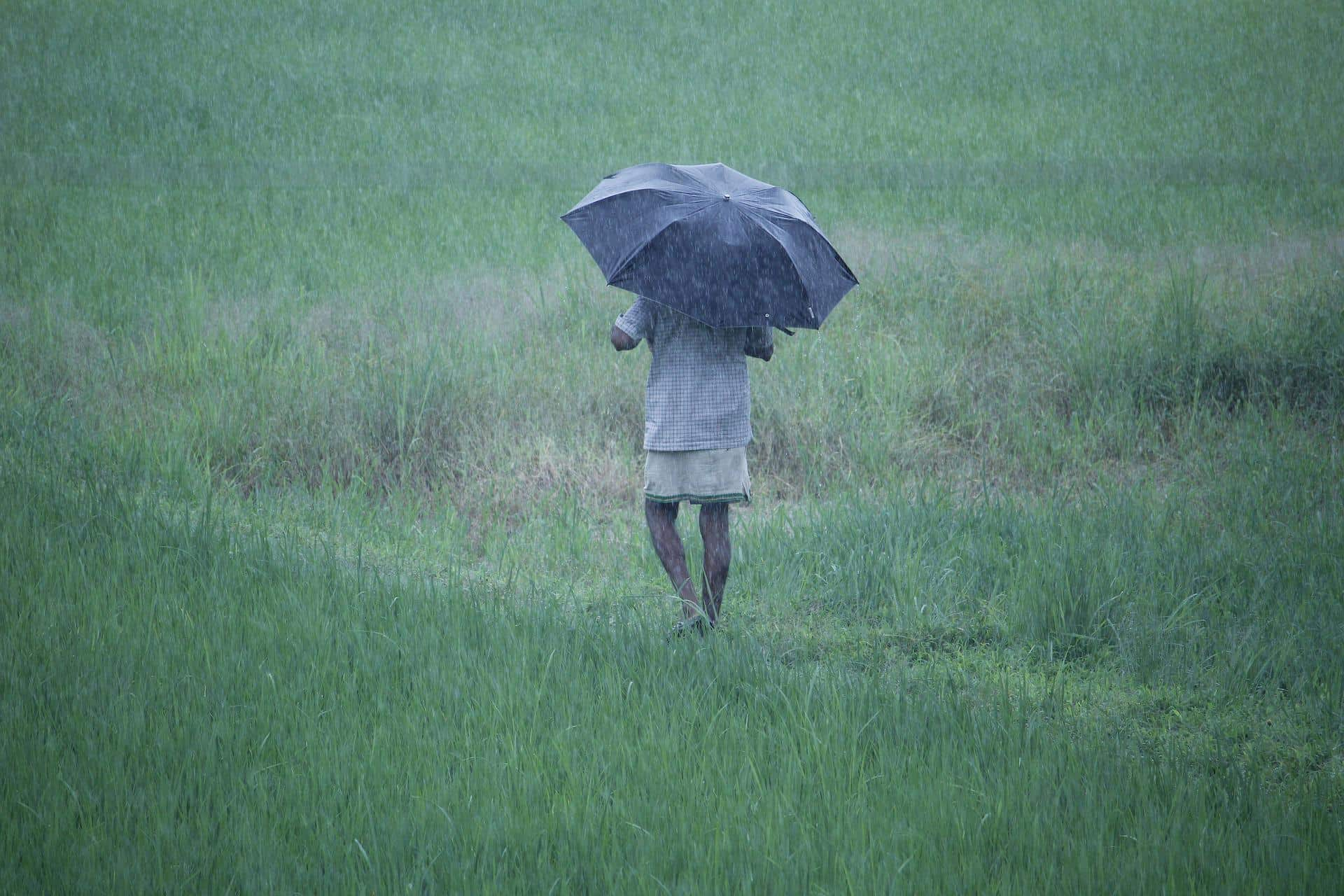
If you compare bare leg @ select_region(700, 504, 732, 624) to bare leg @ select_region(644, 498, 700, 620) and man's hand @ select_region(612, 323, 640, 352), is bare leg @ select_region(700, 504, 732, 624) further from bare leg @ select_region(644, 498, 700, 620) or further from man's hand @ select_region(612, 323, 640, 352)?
man's hand @ select_region(612, 323, 640, 352)

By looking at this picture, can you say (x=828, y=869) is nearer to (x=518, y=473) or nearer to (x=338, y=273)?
(x=518, y=473)

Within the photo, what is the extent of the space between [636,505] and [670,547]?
191cm

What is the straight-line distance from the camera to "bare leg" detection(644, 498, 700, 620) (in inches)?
159

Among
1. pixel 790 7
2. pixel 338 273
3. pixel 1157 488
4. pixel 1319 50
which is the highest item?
pixel 790 7

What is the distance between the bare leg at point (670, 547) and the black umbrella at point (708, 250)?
80cm

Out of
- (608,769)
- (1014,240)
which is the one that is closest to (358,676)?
(608,769)

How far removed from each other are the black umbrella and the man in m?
0.19

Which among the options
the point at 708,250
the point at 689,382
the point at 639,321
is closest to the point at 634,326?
the point at 639,321

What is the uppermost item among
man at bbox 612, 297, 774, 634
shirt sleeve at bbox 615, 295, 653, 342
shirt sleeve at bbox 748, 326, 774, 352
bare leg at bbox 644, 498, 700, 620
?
shirt sleeve at bbox 615, 295, 653, 342

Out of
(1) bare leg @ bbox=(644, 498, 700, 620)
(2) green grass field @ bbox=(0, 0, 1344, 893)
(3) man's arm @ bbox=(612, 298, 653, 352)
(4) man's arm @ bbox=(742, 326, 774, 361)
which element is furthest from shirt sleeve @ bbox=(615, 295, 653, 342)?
(2) green grass field @ bbox=(0, 0, 1344, 893)

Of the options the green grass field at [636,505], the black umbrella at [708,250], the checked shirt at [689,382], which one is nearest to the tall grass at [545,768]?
the green grass field at [636,505]

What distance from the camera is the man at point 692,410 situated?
3.88 meters

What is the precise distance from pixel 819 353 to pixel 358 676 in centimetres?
454

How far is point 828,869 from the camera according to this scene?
2607 mm
